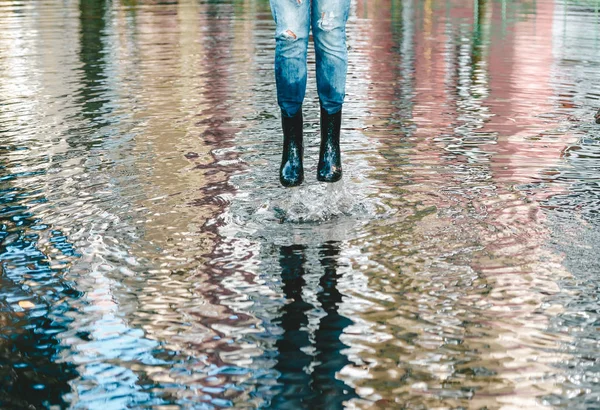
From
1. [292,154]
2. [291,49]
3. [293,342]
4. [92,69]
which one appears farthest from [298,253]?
[92,69]

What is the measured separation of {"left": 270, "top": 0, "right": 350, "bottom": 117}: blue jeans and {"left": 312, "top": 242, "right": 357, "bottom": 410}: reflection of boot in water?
1192 mm

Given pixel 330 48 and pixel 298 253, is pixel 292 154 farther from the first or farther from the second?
pixel 298 253

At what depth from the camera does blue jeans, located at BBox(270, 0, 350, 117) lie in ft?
16.6

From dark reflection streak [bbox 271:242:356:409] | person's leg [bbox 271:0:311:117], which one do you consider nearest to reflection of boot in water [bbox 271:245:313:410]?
dark reflection streak [bbox 271:242:356:409]

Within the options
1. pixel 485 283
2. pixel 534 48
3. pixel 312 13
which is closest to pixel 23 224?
pixel 312 13

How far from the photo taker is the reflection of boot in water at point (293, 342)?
2.99 meters

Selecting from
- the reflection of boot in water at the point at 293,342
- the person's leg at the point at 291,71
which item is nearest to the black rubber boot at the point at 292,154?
the person's leg at the point at 291,71

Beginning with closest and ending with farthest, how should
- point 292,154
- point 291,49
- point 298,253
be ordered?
1. point 298,253
2. point 291,49
3. point 292,154

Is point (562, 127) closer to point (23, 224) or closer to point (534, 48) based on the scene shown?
point (23, 224)

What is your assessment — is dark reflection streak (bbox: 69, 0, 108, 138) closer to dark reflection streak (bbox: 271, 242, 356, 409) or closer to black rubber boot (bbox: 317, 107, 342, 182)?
black rubber boot (bbox: 317, 107, 342, 182)

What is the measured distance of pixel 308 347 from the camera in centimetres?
337

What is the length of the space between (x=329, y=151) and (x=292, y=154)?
0.63ft

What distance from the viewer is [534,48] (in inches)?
560

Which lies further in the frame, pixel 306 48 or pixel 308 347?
pixel 306 48
